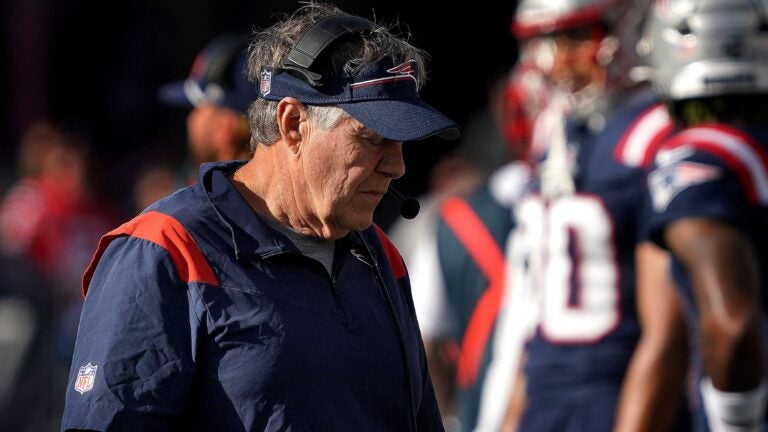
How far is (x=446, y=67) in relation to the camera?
12289 mm

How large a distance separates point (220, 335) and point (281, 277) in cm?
18

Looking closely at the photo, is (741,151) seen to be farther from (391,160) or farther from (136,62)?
(136,62)

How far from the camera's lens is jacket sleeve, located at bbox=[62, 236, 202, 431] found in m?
2.73

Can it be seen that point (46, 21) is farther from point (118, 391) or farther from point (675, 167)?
point (118, 391)

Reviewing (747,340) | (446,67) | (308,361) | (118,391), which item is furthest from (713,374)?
(446,67)

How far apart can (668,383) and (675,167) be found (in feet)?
2.36

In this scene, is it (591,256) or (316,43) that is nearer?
(316,43)

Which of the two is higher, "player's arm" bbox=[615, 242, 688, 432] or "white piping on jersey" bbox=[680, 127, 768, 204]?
"white piping on jersey" bbox=[680, 127, 768, 204]

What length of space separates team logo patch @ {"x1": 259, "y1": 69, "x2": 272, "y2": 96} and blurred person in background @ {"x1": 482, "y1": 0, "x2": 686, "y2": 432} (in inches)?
77.2

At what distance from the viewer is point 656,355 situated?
4676 mm

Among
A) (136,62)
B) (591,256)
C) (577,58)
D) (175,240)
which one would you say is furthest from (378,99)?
(136,62)

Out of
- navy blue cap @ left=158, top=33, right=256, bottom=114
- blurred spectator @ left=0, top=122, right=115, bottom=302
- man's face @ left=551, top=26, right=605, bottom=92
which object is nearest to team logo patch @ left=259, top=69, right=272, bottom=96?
navy blue cap @ left=158, top=33, right=256, bottom=114

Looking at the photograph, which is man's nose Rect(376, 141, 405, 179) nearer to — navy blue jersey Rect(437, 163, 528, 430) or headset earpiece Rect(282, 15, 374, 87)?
headset earpiece Rect(282, 15, 374, 87)

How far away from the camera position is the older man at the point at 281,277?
278 cm
